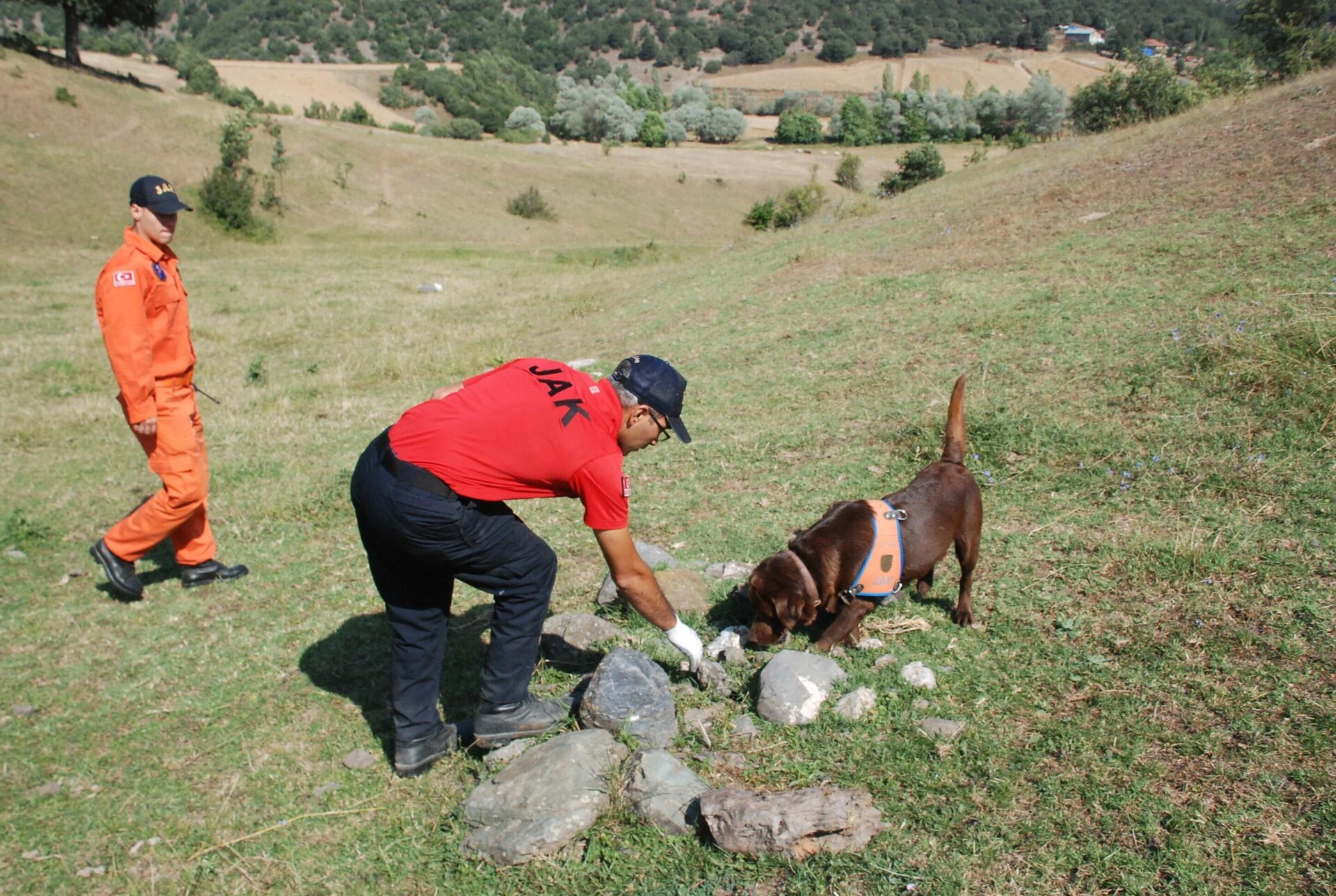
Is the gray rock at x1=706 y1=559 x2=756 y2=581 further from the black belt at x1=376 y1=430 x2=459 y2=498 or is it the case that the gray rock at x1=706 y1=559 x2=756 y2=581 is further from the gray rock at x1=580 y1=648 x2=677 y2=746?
the black belt at x1=376 y1=430 x2=459 y2=498

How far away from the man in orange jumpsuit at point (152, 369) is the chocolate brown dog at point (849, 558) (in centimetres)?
357

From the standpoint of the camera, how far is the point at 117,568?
5434 millimetres

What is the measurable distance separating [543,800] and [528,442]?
1.33 meters

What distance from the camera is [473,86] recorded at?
234 ft

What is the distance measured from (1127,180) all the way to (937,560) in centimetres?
1034

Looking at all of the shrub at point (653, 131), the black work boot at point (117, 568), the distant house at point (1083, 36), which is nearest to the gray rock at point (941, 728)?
the black work boot at point (117, 568)

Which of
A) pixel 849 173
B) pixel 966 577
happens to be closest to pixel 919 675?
pixel 966 577

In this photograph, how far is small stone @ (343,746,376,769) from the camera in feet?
12.7

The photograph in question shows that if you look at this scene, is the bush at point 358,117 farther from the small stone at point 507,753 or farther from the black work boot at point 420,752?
the small stone at point 507,753

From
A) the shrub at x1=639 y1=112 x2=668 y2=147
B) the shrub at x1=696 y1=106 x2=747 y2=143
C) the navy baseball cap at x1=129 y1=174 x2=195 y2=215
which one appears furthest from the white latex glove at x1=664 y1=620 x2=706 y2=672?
the shrub at x1=696 y1=106 x2=747 y2=143

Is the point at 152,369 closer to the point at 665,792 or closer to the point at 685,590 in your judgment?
the point at 685,590

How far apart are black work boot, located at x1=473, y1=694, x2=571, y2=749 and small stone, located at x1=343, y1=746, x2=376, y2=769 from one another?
511 millimetres

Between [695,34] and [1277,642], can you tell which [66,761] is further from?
[695,34]

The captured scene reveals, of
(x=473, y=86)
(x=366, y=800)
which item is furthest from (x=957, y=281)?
(x=473, y=86)
